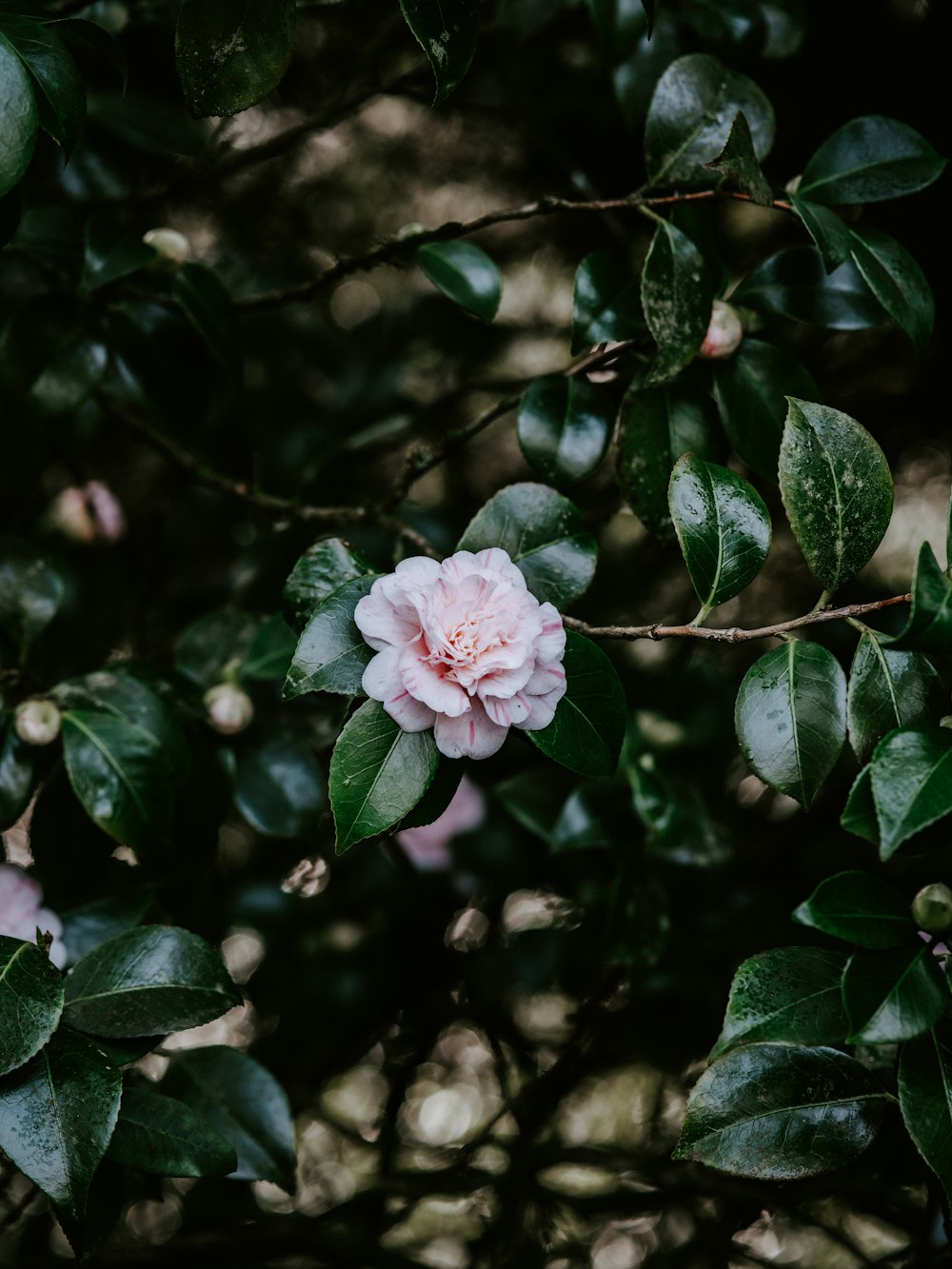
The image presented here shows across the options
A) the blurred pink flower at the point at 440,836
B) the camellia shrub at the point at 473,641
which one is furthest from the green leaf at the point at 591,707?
the blurred pink flower at the point at 440,836

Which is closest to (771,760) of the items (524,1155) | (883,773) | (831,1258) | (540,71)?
(883,773)

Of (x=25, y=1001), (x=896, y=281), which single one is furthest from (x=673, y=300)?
(x=25, y=1001)

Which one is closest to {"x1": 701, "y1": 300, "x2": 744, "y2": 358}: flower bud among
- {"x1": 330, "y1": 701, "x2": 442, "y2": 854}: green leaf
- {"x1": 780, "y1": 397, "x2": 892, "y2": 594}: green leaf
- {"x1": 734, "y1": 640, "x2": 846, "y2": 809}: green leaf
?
{"x1": 780, "y1": 397, "x2": 892, "y2": 594}: green leaf

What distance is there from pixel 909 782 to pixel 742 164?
41 cm

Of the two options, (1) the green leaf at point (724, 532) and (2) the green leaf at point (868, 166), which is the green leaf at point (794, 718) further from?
(2) the green leaf at point (868, 166)

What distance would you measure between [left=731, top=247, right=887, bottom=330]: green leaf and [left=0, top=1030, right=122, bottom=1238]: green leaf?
29.2 inches

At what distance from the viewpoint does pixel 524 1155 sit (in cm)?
120

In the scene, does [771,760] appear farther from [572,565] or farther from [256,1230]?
[256,1230]

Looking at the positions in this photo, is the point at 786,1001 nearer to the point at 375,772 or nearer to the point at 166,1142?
the point at 375,772

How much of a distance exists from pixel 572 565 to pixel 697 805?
454 millimetres

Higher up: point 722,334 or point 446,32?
point 446,32

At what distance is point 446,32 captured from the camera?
64cm

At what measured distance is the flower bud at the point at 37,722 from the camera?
82cm

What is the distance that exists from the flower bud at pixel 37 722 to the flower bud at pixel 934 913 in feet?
2.12
